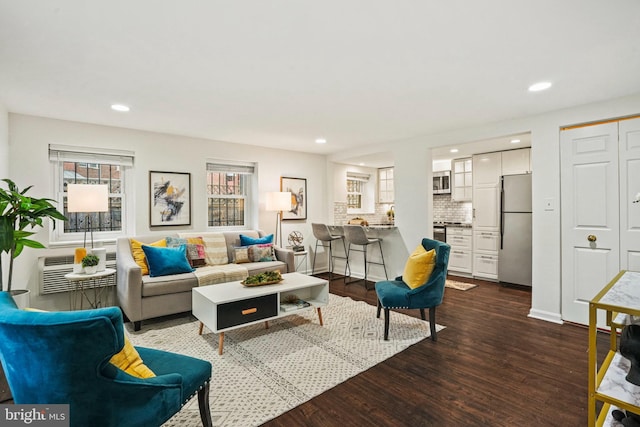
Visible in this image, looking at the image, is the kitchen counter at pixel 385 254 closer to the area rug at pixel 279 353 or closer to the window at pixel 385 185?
the area rug at pixel 279 353

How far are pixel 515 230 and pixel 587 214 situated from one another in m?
1.64

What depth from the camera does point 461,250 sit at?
5652mm

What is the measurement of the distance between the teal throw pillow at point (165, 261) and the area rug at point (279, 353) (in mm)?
542

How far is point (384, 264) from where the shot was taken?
5172 millimetres

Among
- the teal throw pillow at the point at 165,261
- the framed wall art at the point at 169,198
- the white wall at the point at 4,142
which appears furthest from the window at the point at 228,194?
the white wall at the point at 4,142

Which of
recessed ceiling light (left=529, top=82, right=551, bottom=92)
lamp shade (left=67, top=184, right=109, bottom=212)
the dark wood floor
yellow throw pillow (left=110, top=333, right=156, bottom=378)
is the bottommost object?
the dark wood floor

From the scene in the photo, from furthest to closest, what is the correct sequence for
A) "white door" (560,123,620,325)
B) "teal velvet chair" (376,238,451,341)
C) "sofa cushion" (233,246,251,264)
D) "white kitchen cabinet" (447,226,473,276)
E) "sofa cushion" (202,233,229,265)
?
"white kitchen cabinet" (447,226,473,276), "sofa cushion" (233,246,251,264), "sofa cushion" (202,233,229,265), "white door" (560,123,620,325), "teal velvet chair" (376,238,451,341)

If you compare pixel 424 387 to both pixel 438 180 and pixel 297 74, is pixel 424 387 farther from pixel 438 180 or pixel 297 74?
pixel 438 180

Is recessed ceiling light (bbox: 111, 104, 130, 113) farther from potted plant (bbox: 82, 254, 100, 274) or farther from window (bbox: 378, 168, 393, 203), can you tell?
window (bbox: 378, 168, 393, 203)

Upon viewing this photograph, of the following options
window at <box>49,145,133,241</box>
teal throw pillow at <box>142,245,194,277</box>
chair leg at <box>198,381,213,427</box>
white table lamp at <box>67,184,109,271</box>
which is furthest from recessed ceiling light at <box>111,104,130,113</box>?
chair leg at <box>198,381,213,427</box>

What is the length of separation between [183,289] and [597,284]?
4.30m

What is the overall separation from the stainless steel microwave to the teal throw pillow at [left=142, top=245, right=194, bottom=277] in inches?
190

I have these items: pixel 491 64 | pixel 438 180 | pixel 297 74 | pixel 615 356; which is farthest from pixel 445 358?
pixel 438 180

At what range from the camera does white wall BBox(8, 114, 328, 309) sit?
343 centimetres
